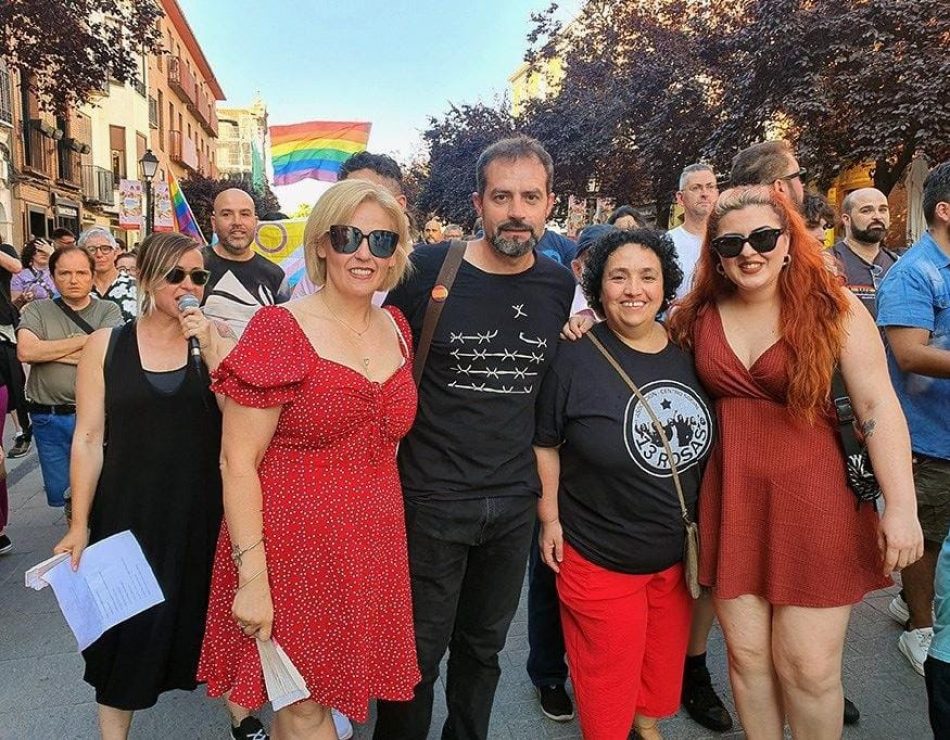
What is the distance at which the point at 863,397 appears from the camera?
2.24m

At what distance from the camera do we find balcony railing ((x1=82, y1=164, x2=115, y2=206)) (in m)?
27.3

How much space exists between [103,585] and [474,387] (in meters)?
1.41

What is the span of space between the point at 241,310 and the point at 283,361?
1.84m

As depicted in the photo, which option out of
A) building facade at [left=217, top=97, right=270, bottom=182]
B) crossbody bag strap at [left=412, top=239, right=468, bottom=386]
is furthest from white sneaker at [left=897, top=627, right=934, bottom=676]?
building facade at [left=217, top=97, right=270, bottom=182]

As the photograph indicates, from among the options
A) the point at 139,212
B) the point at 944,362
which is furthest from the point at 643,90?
the point at 944,362

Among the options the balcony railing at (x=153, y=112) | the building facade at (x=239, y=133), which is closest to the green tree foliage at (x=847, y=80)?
the balcony railing at (x=153, y=112)

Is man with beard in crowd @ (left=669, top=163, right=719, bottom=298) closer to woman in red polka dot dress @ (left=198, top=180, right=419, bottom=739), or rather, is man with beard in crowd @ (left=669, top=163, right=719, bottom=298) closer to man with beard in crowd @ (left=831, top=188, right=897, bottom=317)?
man with beard in crowd @ (left=831, top=188, right=897, bottom=317)

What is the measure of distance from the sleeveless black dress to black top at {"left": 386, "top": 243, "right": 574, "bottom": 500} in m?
0.74

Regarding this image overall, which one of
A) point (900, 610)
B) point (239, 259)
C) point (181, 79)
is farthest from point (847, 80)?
point (181, 79)

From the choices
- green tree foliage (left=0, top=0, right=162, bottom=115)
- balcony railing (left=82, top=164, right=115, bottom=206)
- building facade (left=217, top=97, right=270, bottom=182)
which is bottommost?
balcony railing (left=82, top=164, right=115, bottom=206)

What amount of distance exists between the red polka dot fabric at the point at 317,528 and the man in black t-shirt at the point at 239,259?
2022 mm

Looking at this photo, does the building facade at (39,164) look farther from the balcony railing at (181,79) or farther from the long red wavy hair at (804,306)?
the long red wavy hair at (804,306)

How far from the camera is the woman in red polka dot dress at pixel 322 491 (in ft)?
6.12

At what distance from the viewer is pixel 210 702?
10.3 feet
